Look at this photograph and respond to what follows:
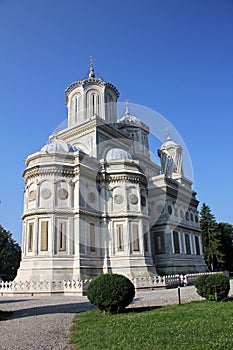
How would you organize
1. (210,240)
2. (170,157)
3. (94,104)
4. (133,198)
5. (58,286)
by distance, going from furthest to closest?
1. (210,240)
2. (170,157)
3. (94,104)
4. (133,198)
5. (58,286)

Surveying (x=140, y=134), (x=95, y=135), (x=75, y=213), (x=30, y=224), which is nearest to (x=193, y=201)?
(x=140, y=134)

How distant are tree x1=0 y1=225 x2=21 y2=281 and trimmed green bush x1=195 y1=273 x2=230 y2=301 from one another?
35.5 m

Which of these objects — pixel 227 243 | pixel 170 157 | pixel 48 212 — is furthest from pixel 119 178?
pixel 227 243

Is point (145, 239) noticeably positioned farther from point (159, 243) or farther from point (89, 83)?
point (89, 83)

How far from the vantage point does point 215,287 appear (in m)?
12.0

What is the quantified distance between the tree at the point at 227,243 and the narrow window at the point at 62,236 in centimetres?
3427

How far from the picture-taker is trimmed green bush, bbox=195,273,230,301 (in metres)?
12.0

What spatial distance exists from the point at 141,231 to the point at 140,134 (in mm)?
19351

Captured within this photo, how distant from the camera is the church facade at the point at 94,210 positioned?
2264 centimetres

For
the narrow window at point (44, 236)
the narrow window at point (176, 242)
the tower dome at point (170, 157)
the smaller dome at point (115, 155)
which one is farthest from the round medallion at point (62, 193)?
the tower dome at point (170, 157)

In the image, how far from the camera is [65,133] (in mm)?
32719

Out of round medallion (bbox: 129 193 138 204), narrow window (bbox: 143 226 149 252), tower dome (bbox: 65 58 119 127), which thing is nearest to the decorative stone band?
narrow window (bbox: 143 226 149 252)

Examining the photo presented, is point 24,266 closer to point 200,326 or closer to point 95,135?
point 95,135

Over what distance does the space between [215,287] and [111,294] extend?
4732 mm
